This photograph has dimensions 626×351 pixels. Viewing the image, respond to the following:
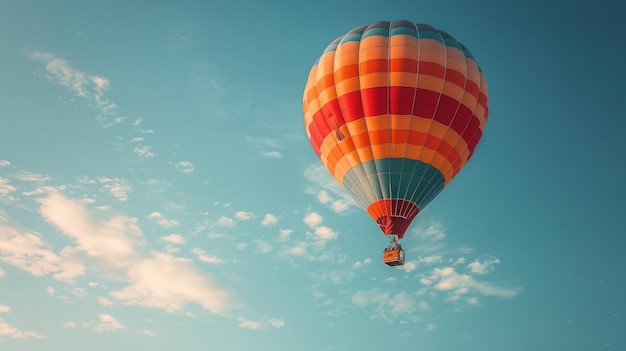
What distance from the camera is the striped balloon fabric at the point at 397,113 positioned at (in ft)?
Result: 86.4

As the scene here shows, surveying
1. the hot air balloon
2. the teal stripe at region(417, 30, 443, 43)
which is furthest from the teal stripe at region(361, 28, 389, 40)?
the teal stripe at region(417, 30, 443, 43)

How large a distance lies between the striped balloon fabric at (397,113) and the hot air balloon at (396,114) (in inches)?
1.9

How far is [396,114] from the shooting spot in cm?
2628

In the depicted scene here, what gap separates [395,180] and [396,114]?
3191 mm

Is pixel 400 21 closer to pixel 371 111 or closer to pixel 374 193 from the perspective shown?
pixel 371 111

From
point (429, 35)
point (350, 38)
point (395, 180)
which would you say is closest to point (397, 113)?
point (395, 180)

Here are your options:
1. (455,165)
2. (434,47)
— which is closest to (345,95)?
(434,47)

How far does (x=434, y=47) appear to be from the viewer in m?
26.9

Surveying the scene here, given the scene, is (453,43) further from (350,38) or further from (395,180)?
(395,180)

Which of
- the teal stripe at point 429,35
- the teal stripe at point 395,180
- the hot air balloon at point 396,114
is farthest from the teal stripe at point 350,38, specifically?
the teal stripe at point 395,180

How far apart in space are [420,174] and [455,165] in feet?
8.92

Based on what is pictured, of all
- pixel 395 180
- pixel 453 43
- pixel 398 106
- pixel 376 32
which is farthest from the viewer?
pixel 453 43

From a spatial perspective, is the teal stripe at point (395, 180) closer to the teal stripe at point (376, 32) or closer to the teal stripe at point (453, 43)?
the teal stripe at point (453, 43)

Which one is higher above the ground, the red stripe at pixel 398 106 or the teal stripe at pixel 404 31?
the teal stripe at pixel 404 31
